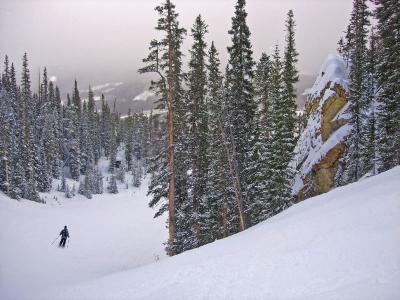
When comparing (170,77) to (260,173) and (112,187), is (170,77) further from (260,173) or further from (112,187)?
(112,187)

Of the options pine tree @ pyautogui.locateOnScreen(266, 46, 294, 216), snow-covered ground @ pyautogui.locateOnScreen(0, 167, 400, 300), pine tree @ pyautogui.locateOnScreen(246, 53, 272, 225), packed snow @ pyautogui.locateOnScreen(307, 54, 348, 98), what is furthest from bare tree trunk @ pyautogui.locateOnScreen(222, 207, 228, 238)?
packed snow @ pyautogui.locateOnScreen(307, 54, 348, 98)

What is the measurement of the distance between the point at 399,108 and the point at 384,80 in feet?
8.98

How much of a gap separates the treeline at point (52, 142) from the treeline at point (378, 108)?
56.8 feet

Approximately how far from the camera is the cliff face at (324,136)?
100.0ft

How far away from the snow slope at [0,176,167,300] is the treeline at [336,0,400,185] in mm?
20482

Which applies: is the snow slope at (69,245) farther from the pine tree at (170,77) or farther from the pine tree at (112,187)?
the pine tree at (112,187)

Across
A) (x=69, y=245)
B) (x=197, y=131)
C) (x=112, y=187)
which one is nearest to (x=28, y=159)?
(x=112, y=187)

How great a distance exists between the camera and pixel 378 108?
2805 cm

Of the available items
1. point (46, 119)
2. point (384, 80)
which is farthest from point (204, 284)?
point (46, 119)

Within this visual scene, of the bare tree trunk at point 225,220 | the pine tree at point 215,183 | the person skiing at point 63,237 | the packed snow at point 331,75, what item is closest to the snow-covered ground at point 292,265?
the person skiing at point 63,237

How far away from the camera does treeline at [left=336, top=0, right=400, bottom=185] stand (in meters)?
23.7

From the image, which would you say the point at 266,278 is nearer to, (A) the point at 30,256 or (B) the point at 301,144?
(A) the point at 30,256

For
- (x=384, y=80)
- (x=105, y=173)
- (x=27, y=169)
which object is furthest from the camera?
(x=105, y=173)

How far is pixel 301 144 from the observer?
3575 centimetres
